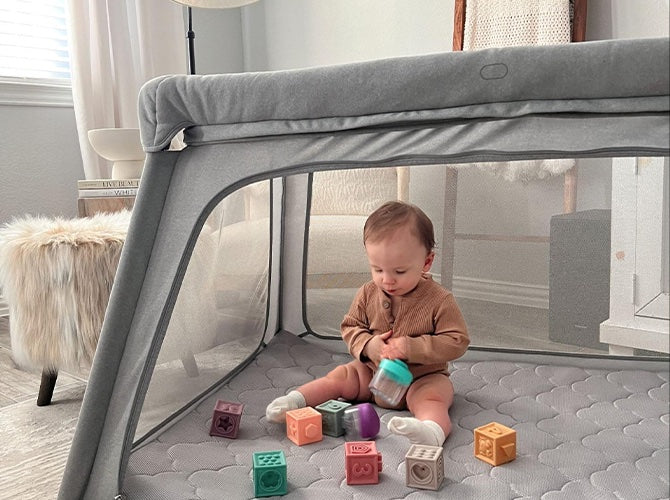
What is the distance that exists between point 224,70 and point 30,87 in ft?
3.16

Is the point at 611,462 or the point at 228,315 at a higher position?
the point at 228,315

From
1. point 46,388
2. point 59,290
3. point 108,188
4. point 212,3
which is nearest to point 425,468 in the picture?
point 59,290

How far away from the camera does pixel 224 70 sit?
3264 mm

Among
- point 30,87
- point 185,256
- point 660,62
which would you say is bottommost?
point 185,256

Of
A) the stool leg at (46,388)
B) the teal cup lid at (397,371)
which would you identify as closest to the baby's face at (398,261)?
the teal cup lid at (397,371)

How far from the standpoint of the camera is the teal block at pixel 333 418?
1.12 m

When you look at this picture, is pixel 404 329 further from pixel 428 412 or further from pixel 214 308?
pixel 214 308

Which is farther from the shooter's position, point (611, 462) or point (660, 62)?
point (611, 462)

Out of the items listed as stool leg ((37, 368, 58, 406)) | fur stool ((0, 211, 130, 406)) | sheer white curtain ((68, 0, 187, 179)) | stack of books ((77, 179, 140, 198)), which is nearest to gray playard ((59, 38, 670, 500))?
fur stool ((0, 211, 130, 406))

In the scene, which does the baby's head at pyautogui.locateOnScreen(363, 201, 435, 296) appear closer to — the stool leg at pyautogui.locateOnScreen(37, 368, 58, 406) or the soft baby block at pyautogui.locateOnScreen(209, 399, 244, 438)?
the soft baby block at pyautogui.locateOnScreen(209, 399, 244, 438)

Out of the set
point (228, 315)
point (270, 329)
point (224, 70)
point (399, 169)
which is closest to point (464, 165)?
point (399, 169)

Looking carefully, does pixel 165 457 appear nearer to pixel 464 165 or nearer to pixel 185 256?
pixel 185 256

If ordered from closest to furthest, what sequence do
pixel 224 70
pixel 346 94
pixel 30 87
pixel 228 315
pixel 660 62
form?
pixel 660 62 → pixel 346 94 → pixel 228 315 → pixel 30 87 → pixel 224 70

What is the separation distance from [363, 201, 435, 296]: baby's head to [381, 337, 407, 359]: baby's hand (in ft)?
0.27
